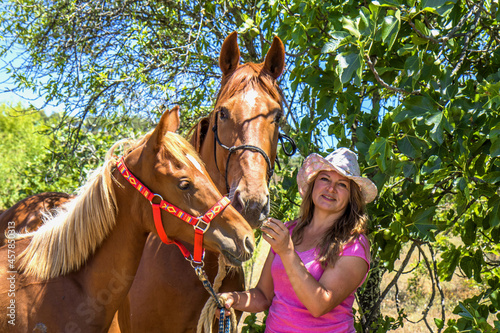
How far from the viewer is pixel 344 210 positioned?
2.35 meters

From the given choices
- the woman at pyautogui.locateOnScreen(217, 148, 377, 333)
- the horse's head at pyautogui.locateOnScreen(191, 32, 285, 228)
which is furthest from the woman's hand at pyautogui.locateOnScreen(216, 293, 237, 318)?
the horse's head at pyautogui.locateOnScreen(191, 32, 285, 228)

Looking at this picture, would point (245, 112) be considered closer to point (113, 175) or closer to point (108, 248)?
point (113, 175)

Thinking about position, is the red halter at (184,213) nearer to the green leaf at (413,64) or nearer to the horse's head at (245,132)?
the horse's head at (245,132)

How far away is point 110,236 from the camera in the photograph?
1956 mm

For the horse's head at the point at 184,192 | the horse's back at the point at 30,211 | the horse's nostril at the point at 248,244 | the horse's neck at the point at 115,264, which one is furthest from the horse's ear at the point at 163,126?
the horse's back at the point at 30,211

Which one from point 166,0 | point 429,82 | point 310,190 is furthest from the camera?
point 166,0

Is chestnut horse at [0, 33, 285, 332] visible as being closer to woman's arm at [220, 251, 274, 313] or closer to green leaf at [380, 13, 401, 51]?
woman's arm at [220, 251, 274, 313]

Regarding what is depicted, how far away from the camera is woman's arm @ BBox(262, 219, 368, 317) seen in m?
1.97

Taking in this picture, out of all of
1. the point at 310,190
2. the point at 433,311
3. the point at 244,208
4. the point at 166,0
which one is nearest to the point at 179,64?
the point at 166,0

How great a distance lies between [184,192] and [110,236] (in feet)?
1.39

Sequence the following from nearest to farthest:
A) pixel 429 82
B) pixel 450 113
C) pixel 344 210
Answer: pixel 450 113 → pixel 429 82 → pixel 344 210

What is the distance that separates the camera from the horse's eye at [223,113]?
247 cm

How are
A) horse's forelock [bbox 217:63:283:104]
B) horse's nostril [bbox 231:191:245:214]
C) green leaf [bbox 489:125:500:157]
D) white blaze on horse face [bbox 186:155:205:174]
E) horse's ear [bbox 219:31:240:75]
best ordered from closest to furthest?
green leaf [bbox 489:125:500:157], white blaze on horse face [bbox 186:155:205:174], horse's nostril [bbox 231:191:245:214], horse's forelock [bbox 217:63:283:104], horse's ear [bbox 219:31:240:75]

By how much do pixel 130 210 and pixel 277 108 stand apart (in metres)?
1.09
